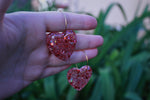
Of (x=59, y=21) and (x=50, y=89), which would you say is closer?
(x=59, y=21)

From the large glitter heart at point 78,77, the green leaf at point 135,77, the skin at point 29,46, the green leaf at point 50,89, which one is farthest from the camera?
the green leaf at point 135,77

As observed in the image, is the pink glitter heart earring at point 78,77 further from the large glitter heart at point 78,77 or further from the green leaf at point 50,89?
the green leaf at point 50,89

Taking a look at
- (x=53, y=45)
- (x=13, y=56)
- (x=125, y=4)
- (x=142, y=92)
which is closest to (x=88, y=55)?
(x=53, y=45)

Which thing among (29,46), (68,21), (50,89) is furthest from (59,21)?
(50,89)

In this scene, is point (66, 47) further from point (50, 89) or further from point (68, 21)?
point (50, 89)

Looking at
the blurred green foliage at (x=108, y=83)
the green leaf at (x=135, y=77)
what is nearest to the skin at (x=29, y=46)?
the blurred green foliage at (x=108, y=83)

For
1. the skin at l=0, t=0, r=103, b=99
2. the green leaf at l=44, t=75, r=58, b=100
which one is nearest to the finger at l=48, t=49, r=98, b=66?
the skin at l=0, t=0, r=103, b=99
